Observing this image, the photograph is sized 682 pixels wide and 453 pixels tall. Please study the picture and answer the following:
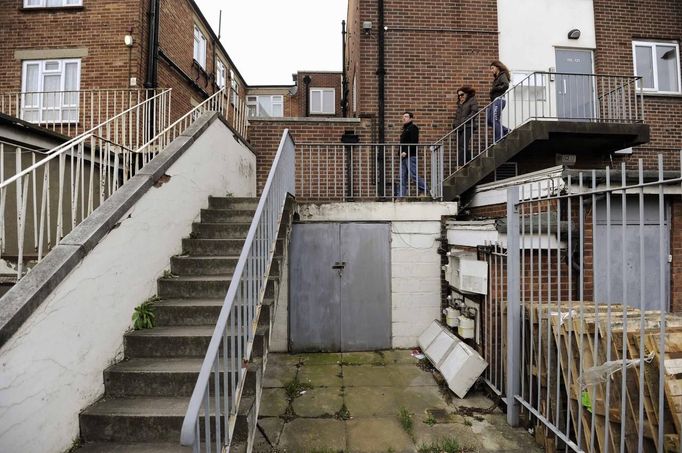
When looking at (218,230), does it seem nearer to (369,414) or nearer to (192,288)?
(192,288)

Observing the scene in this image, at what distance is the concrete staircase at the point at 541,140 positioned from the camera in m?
5.52

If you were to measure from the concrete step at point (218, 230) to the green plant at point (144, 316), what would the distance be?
1.23m

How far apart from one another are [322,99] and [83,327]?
20507 mm

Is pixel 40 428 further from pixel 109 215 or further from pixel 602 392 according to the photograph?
pixel 602 392

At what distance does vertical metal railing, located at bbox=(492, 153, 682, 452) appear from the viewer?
2.29 metres

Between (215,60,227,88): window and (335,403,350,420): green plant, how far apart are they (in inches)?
502

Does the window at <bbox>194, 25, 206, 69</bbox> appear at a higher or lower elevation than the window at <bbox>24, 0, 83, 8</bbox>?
higher

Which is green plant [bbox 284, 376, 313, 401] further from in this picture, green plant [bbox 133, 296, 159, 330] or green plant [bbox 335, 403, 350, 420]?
green plant [bbox 133, 296, 159, 330]

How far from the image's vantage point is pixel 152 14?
878 centimetres

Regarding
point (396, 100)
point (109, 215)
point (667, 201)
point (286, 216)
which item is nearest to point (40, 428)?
point (109, 215)

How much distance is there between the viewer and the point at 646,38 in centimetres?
802

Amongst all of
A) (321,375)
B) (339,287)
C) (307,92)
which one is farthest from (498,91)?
(307,92)

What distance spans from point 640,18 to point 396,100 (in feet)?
18.4

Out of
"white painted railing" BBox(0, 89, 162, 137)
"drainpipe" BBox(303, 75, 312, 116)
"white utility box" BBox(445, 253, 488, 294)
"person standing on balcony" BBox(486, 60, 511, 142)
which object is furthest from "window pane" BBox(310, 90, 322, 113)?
"white utility box" BBox(445, 253, 488, 294)
